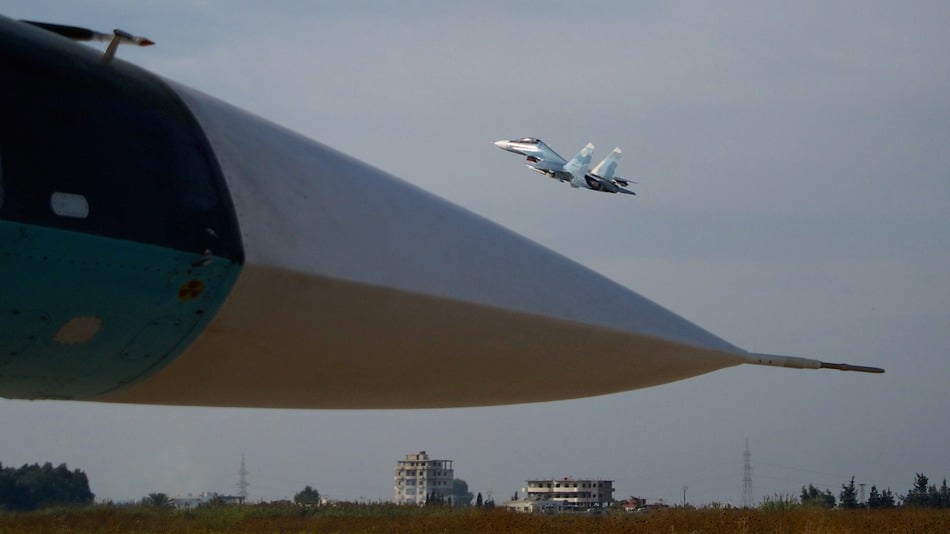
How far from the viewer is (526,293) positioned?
5766 millimetres

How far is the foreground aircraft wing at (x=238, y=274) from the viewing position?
4188 millimetres

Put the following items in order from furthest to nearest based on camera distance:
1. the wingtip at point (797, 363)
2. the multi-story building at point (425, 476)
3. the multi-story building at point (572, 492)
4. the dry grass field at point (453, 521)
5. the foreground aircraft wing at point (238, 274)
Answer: the multi-story building at point (425, 476) → the multi-story building at point (572, 492) → the dry grass field at point (453, 521) → the wingtip at point (797, 363) → the foreground aircraft wing at point (238, 274)

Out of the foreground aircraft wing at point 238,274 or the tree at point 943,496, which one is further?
the tree at point 943,496

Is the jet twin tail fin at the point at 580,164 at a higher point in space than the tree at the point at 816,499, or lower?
higher

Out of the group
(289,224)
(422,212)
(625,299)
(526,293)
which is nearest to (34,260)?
(289,224)

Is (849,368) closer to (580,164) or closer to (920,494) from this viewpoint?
(920,494)

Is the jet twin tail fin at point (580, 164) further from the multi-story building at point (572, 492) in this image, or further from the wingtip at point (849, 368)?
the wingtip at point (849, 368)

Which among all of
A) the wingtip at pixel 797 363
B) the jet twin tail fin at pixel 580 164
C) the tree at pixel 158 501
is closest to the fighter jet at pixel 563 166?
the jet twin tail fin at pixel 580 164

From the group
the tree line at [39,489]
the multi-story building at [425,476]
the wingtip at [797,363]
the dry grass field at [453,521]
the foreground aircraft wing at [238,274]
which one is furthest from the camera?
the multi-story building at [425,476]

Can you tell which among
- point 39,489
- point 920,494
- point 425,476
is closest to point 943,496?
point 920,494

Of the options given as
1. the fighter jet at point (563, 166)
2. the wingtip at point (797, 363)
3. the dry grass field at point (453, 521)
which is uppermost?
the fighter jet at point (563, 166)

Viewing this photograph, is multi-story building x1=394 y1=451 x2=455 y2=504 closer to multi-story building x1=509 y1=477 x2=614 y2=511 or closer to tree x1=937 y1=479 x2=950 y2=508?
multi-story building x1=509 y1=477 x2=614 y2=511

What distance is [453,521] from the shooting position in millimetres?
17469

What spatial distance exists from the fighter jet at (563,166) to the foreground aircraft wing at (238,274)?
46.9 meters
